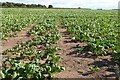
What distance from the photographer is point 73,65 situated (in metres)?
9.47

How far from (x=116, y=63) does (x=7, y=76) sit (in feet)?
12.2

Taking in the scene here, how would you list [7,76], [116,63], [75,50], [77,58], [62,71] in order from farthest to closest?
[75,50], [77,58], [116,63], [62,71], [7,76]

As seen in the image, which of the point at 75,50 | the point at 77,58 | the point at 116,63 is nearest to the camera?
the point at 116,63

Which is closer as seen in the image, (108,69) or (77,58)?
(108,69)

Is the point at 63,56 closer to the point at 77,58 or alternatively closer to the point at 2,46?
the point at 77,58

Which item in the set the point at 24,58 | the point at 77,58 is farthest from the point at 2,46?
the point at 77,58

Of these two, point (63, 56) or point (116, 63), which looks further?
point (63, 56)

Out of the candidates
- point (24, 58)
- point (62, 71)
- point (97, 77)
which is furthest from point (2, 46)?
point (97, 77)

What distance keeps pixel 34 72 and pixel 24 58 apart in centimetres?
289

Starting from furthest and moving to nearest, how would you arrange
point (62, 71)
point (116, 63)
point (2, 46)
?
point (2, 46) → point (116, 63) → point (62, 71)

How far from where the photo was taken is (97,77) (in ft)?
26.4

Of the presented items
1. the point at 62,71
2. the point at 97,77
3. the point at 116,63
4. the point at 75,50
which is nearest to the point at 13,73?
the point at 62,71

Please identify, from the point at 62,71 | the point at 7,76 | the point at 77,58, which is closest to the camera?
the point at 7,76

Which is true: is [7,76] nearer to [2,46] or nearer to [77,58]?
[77,58]
